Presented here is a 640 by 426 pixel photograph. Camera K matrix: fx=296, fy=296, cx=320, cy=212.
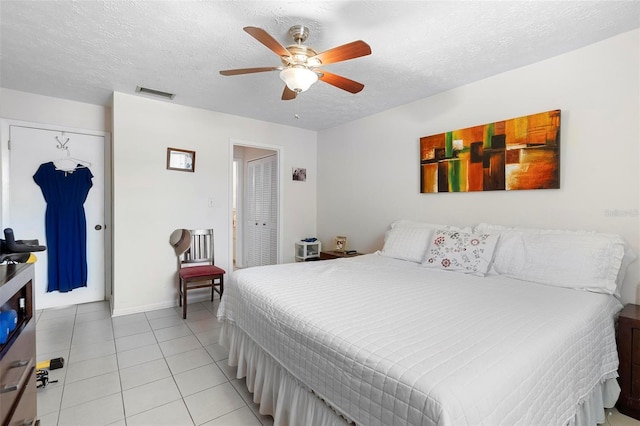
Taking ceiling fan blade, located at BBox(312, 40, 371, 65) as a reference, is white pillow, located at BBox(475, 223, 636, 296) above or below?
below

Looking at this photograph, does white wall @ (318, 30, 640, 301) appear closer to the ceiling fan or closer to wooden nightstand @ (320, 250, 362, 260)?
wooden nightstand @ (320, 250, 362, 260)

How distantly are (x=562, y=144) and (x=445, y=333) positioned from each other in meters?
1.98

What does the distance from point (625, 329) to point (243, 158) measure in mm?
5429

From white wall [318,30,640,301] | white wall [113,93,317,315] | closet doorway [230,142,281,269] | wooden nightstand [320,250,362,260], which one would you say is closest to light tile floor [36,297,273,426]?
white wall [113,93,317,315]

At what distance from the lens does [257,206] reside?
17.2 ft

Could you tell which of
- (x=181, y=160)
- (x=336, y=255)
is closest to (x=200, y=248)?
(x=181, y=160)

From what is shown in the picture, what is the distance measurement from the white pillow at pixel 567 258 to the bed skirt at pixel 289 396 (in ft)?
1.78

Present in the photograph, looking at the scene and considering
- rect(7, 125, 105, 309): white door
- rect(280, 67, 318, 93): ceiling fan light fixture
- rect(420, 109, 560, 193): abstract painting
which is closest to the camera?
rect(280, 67, 318, 93): ceiling fan light fixture

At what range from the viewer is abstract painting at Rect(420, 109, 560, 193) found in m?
2.30

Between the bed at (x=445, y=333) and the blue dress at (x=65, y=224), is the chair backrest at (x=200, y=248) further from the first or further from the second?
the bed at (x=445, y=333)

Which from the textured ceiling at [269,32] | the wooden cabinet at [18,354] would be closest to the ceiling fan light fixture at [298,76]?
the textured ceiling at [269,32]

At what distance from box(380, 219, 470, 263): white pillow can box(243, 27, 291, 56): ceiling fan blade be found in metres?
1.97

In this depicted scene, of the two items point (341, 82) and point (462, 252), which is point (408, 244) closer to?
point (462, 252)

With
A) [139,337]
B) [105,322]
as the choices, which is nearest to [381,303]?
[139,337]
